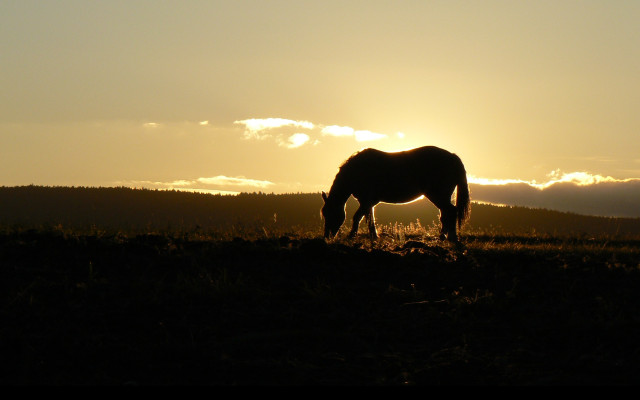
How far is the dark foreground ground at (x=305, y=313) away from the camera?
256 inches

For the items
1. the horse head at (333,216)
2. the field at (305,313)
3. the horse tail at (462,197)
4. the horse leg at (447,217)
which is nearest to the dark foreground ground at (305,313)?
the field at (305,313)

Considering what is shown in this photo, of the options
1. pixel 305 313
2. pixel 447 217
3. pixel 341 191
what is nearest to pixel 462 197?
pixel 447 217

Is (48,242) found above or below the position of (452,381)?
above

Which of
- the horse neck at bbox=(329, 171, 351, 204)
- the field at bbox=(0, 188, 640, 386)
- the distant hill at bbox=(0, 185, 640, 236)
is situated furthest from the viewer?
the distant hill at bbox=(0, 185, 640, 236)

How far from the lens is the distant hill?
106ft

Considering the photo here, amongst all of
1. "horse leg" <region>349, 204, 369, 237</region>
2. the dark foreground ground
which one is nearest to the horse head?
"horse leg" <region>349, 204, 369, 237</region>

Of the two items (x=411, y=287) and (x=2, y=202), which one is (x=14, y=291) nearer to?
(x=411, y=287)

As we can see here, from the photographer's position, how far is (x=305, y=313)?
812 cm

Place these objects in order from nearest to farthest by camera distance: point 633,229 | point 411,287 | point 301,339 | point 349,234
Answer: point 301,339
point 411,287
point 349,234
point 633,229

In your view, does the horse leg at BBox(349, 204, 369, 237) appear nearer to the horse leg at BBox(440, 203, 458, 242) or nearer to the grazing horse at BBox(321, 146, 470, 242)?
the grazing horse at BBox(321, 146, 470, 242)

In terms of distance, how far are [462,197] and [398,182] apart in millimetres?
1578

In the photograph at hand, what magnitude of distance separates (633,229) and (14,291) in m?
32.2

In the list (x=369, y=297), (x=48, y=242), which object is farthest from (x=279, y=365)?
(x=48, y=242)

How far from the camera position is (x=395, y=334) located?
24.6 ft
